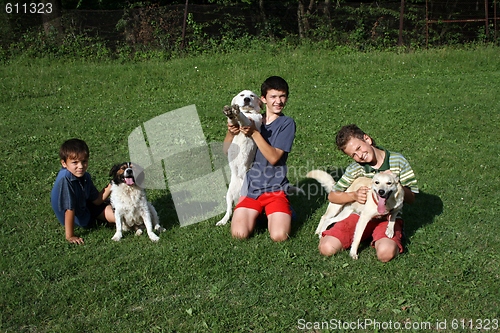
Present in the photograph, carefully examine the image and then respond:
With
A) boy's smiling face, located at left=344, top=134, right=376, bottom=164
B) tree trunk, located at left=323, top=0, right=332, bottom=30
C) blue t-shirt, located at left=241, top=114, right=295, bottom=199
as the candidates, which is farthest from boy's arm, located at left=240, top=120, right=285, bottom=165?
tree trunk, located at left=323, top=0, right=332, bottom=30

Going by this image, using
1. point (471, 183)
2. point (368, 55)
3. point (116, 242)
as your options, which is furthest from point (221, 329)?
point (368, 55)

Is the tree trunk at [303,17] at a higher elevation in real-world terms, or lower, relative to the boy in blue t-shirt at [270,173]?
higher

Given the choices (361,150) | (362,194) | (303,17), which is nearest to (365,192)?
(362,194)

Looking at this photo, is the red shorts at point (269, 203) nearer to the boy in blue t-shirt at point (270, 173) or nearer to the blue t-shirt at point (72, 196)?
the boy in blue t-shirt at point (270, 173)

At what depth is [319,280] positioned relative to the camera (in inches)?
156

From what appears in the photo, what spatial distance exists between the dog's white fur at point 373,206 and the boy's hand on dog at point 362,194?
41 mm

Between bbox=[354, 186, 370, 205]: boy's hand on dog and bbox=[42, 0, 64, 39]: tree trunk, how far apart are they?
41.2 feet

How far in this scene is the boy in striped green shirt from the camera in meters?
4.26

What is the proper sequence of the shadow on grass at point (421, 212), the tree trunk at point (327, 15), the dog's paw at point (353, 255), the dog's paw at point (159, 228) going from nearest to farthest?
the dog's paw at point (353, 255), the shadow on grass at point (421, 212), the dog's paw at point (159, 228), the tree trunk at point (327, 15)

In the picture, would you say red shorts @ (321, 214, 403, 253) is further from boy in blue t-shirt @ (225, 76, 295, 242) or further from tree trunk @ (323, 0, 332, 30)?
tree trunk @ (323, 0, 332, 30)

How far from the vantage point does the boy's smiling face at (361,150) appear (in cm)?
431

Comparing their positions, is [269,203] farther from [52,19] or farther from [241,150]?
[52,19]

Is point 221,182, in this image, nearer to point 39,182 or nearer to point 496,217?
point 39,182

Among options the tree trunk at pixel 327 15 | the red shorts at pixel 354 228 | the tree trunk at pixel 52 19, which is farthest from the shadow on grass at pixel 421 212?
the tree trunk at pixel 52 19
